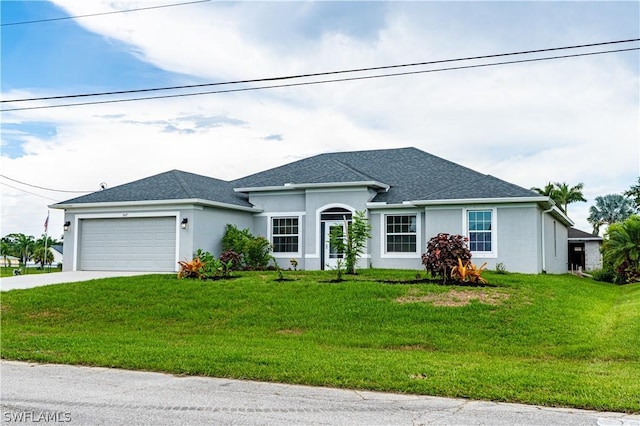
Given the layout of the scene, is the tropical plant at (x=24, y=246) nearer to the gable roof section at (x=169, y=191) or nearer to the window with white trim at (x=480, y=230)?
the gable roof section at (x=169, y=191)

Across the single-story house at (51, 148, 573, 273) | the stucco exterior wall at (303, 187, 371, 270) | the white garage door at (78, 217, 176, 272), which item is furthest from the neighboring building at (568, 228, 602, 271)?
the white garage door at (78, 217, 176, 272)

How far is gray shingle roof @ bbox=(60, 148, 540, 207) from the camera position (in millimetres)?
21516

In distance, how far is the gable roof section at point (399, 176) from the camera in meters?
21.0

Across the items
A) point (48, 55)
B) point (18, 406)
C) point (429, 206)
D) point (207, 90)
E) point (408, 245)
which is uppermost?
point (48, 55)

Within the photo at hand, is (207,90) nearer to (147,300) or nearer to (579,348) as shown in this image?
(147,300)

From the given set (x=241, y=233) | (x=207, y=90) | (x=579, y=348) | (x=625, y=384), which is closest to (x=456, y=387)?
(x=625, y=384)

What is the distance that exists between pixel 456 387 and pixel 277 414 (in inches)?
103

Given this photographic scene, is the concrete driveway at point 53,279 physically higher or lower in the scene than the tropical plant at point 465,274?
lower

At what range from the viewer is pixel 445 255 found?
1589cm

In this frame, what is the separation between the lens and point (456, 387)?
764cm

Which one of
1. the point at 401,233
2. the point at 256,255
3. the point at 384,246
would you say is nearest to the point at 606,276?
the point at 401,233

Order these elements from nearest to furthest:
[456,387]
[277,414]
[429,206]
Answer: [277,414], [456,387], [429,206]

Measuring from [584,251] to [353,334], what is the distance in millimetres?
30618

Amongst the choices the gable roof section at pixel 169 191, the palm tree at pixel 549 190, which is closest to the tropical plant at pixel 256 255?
the gable roof section at pixel 169 191
